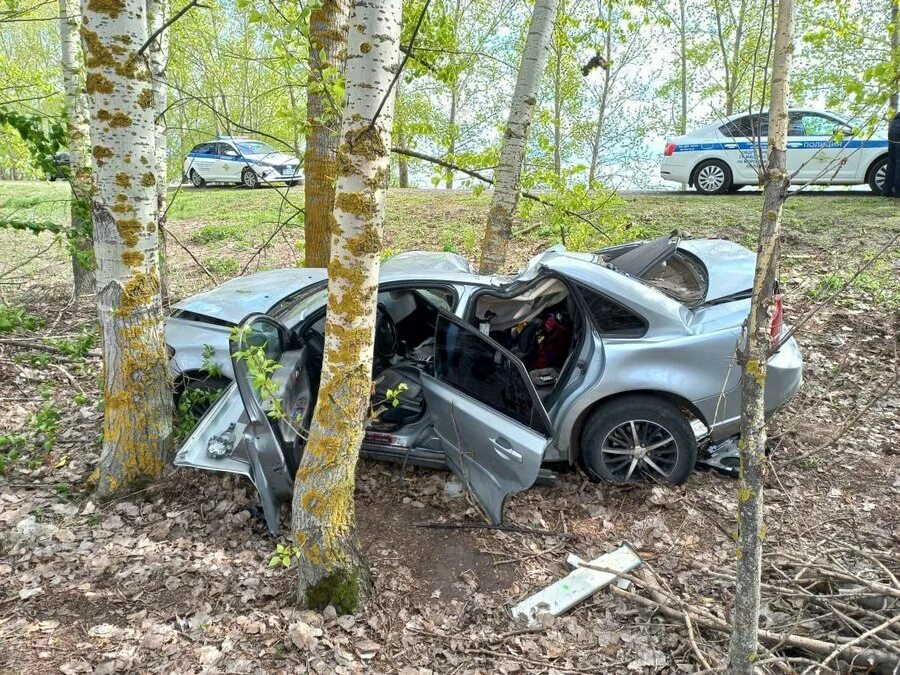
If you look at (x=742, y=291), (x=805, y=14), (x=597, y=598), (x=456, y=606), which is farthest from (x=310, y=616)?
(x=805, y=14)

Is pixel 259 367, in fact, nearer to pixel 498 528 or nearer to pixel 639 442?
pixel 498 528

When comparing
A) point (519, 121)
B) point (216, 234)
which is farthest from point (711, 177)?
point (216, 234)

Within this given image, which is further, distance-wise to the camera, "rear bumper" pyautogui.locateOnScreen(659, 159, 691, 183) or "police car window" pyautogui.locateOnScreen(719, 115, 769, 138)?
"rear bumper" pyautogui.locateOnScreen(659, 159, 691, 183)

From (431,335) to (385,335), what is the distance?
15.3 inches

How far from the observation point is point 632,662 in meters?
2.81

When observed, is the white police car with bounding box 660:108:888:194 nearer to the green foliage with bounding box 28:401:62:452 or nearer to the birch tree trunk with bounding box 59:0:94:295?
the birch tree trunk with bounding box 59:0:94:295

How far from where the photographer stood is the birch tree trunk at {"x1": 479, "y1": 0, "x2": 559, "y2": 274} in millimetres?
5375

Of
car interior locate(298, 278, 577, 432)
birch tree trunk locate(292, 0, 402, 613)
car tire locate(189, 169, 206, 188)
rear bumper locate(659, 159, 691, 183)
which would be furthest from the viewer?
car tire locate(189, 169, 206, 188)

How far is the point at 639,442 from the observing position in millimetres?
4043

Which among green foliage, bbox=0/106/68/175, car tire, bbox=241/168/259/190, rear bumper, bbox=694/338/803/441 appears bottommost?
rear bumper, bbox=694/338/803/441

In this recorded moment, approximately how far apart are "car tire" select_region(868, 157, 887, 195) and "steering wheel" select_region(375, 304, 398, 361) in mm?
9776

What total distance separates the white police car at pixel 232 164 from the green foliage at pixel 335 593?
14635 mm

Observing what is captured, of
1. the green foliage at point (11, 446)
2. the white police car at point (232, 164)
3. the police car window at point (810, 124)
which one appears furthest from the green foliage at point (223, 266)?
the police car window at point (810, 124)

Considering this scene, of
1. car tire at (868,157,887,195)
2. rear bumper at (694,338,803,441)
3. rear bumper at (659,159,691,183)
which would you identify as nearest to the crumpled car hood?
rear bumper at (694,338,803,441)
